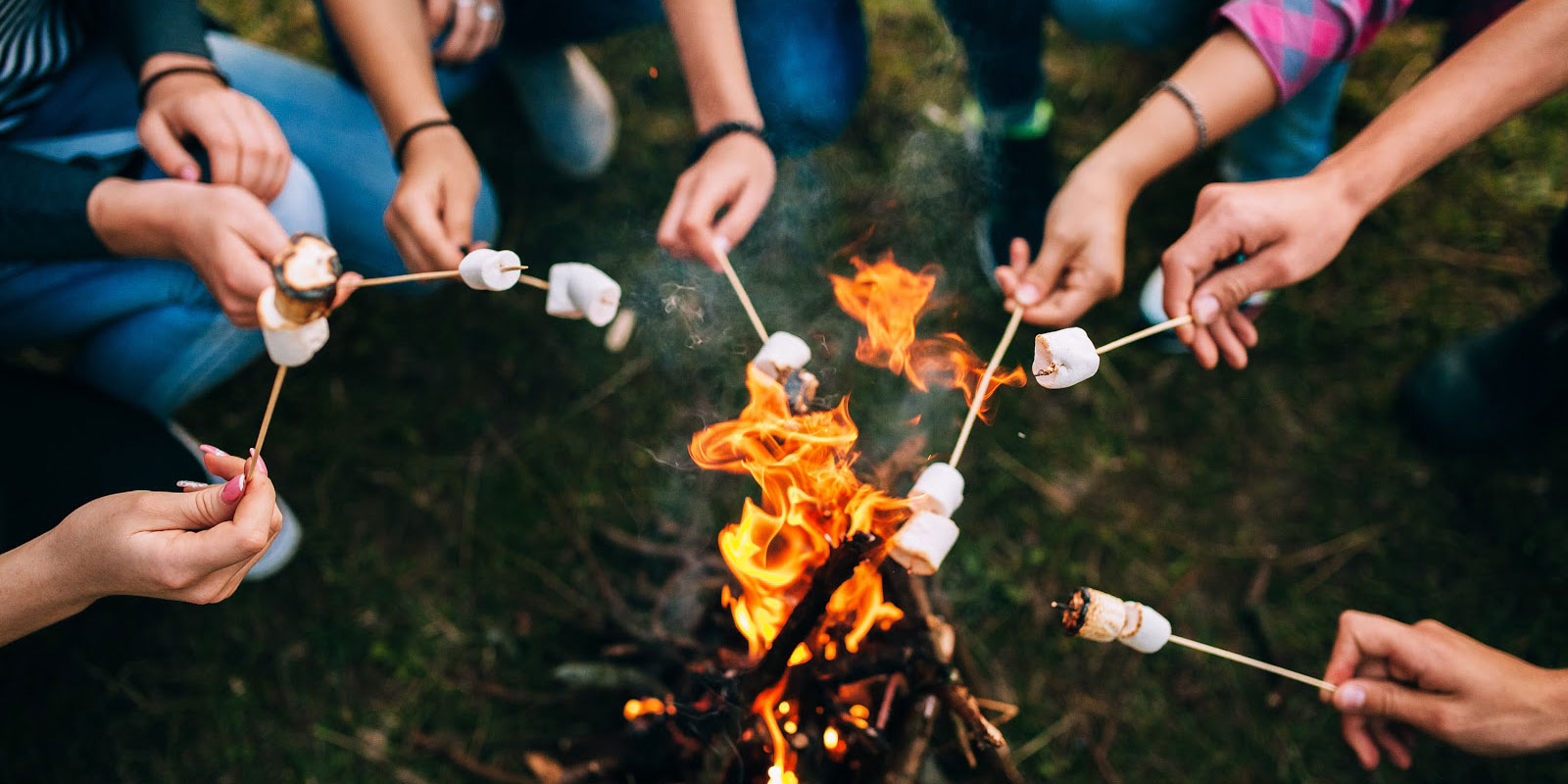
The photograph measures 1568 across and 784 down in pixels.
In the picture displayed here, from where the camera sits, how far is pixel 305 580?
9.34ft

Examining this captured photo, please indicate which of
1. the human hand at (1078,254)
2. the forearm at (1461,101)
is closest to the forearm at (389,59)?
the human hand at (1078,254)

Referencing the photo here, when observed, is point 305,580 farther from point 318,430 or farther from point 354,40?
point 354,40

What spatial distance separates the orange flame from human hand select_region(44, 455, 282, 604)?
5.13ft

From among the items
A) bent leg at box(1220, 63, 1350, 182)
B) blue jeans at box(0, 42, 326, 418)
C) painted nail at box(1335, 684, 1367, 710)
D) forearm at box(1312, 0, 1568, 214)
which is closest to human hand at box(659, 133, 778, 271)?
blue jeans at box(0, 42, 326, 418)

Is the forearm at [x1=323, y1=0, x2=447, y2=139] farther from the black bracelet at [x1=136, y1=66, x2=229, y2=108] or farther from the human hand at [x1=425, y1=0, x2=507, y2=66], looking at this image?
the black bracelet at [x1=136, y1=66, x2=229, y2=108]

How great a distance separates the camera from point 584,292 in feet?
6.45

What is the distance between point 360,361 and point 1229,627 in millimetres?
3161

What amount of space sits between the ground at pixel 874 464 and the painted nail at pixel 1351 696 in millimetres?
828

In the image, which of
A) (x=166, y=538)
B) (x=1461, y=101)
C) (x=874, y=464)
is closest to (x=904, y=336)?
(x=874, y=464)

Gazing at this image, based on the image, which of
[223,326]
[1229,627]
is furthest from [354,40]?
[1229,627]

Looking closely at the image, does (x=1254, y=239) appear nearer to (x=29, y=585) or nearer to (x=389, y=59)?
(x=389, y=59)

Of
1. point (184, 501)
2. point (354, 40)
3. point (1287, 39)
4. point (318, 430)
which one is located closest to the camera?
point (184, 501)

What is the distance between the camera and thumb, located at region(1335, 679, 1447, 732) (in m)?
1.86

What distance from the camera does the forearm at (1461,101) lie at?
191 centimetres
